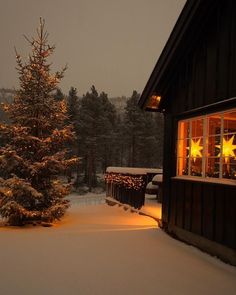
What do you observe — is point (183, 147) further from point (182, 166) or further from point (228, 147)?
point (228, 147)

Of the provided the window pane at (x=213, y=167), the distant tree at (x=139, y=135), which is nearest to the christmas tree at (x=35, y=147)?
the window pane at (x=213, y=167)

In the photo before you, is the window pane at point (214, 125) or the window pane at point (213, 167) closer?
the window pane at point (213, 167)

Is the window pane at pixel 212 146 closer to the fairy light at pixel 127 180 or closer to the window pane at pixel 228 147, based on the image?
the window pane at pixel 228 147

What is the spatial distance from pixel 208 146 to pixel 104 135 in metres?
42.6

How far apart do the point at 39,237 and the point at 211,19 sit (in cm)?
657

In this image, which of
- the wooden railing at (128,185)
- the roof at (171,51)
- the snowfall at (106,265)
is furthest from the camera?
the wooden railing at (128,185)

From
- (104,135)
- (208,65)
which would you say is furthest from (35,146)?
(104,135)

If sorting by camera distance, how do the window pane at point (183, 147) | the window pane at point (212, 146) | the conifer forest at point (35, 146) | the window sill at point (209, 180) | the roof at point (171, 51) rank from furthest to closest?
the conifer forest at point (35, 146), the window pane at point (183, 147), the window pane at point (212, 146), the roof at point (171, 51), the window sill at point (209, 180)

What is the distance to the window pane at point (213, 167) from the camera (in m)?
7.34

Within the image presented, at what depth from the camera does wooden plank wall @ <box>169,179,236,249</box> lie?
20.6ft

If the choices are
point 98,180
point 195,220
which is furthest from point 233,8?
Answer: point 98,180

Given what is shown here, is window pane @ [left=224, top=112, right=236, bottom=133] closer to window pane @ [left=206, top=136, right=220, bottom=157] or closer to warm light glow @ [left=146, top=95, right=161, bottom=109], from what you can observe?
window pane @ [left=206, top=136, right=220, bottom=157]

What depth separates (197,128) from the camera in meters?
8.16

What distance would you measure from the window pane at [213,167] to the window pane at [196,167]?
0.29 m
